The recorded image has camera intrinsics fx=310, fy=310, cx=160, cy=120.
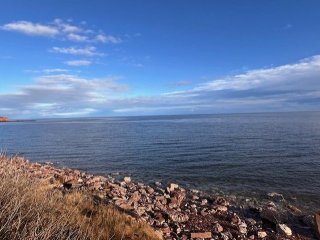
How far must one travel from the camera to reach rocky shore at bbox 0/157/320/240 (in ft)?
44.4

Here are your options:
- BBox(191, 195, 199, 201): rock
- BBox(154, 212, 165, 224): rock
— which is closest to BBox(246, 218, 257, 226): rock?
BBox(154, 212, 165, 224): rock

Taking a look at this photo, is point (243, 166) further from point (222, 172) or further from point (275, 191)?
point (275, 191)

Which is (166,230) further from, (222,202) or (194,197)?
(194,197)

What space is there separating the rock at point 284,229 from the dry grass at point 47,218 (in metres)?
6.90

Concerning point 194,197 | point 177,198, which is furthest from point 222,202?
point 177,198

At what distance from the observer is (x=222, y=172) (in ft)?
93.4

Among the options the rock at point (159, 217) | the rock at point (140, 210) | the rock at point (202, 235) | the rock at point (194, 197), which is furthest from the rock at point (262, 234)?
the rock at point (194, 197)

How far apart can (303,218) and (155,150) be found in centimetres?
2956

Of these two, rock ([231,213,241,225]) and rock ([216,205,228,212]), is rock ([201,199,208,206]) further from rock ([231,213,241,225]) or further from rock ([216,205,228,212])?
rock ([231,213,241,225])

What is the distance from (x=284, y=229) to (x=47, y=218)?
36.8ft

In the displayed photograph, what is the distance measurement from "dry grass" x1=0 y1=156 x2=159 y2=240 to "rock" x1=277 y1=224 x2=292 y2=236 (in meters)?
6.90

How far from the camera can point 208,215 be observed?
1612 centimetres

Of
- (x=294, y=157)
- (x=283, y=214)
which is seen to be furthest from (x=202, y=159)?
(x=283, y=214)

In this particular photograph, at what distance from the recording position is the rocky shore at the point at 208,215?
44.4ft
